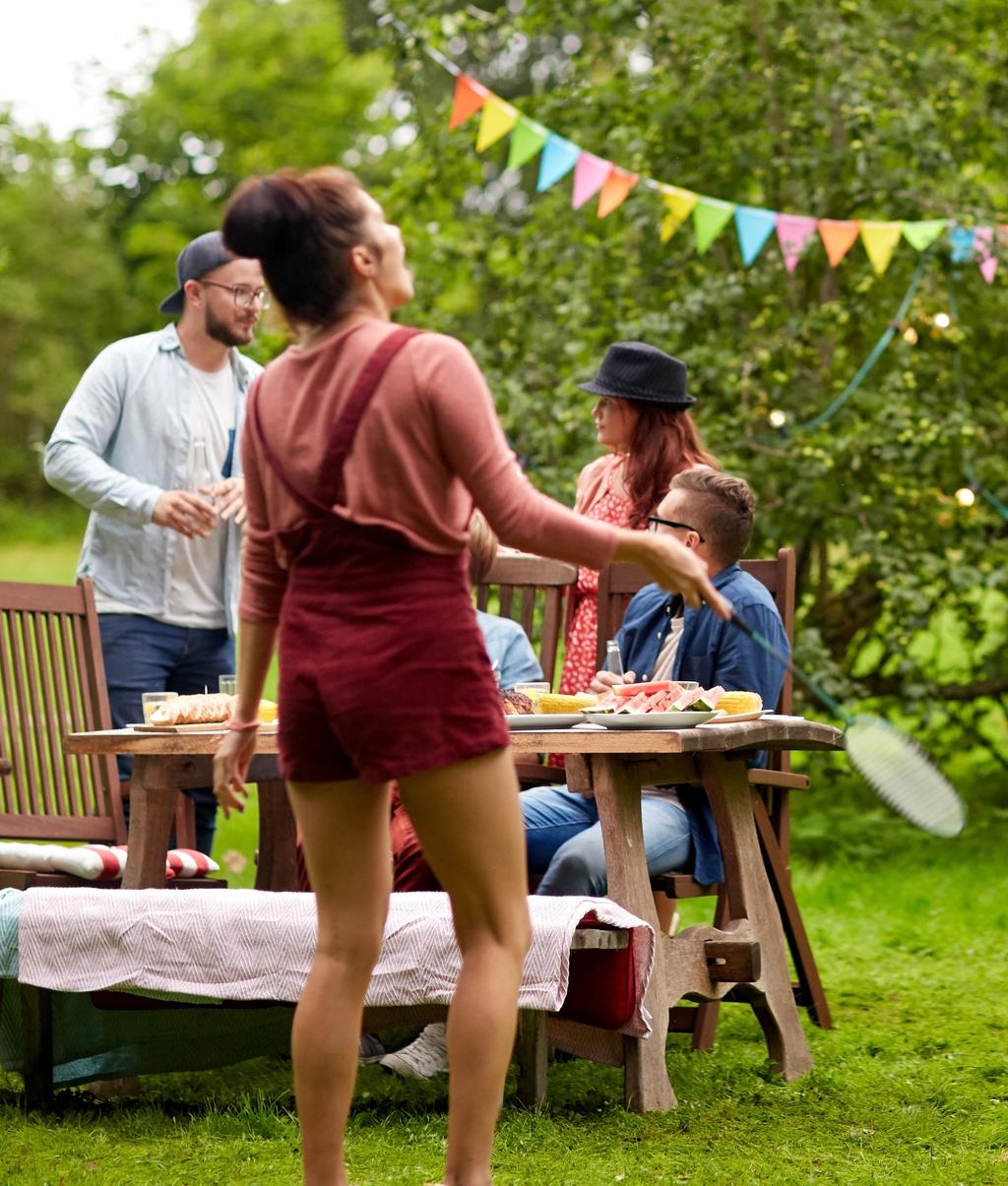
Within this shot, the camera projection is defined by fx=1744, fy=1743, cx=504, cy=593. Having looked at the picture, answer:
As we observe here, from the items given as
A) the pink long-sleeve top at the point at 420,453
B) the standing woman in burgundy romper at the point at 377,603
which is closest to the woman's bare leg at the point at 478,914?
the standing woman in burgundy romper at the point at 377,603

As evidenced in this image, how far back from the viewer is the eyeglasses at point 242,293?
14.4 ft

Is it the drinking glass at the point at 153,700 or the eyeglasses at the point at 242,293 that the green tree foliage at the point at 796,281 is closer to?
the eyeglasses at the point at 242,293

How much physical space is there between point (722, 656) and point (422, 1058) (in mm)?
1059

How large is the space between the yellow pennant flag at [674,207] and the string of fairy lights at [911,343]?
779 mm

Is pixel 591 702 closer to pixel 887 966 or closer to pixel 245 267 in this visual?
pixel 245 267

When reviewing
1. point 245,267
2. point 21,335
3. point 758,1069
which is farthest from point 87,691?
point 21,335

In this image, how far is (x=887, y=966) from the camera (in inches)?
194

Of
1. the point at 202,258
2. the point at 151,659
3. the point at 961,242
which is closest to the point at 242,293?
the point at 202,258

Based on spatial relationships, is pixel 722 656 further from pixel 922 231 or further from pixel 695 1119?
pixel 922 231

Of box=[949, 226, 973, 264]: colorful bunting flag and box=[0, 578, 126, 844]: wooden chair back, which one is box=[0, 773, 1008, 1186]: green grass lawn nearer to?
box=[0, 578, 126, 844]: wooden chair back

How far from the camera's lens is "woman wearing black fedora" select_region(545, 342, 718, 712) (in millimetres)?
4387

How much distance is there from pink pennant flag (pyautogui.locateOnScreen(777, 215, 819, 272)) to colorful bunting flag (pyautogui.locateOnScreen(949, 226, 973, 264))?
503mm

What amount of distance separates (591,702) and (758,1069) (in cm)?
90

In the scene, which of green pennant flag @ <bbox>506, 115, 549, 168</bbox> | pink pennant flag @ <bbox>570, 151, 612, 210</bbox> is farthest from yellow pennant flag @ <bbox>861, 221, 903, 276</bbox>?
green pennant flag @ <bbox>506, 115, 549, 168</bbox>
